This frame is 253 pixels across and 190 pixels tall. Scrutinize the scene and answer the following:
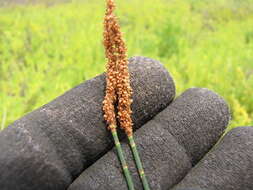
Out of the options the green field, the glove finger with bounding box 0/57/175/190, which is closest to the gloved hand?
the glove finger with bounding box 0/57/175/190

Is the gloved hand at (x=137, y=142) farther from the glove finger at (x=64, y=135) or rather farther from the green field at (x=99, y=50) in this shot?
the green field at (x=99, y=50)

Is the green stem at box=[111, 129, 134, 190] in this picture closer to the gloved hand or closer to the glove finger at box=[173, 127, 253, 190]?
the gloved hand

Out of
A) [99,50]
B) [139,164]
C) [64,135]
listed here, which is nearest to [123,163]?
[139,164]

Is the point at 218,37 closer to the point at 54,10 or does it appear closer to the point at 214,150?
the point at 54,10

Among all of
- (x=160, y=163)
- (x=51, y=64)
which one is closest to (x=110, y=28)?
(x=160, y=163)

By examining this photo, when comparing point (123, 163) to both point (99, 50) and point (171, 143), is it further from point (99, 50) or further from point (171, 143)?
point (99, 50)

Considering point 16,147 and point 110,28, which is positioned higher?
point 110,28

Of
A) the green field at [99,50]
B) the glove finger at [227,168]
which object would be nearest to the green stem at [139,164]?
the glove finger at [227,168]
